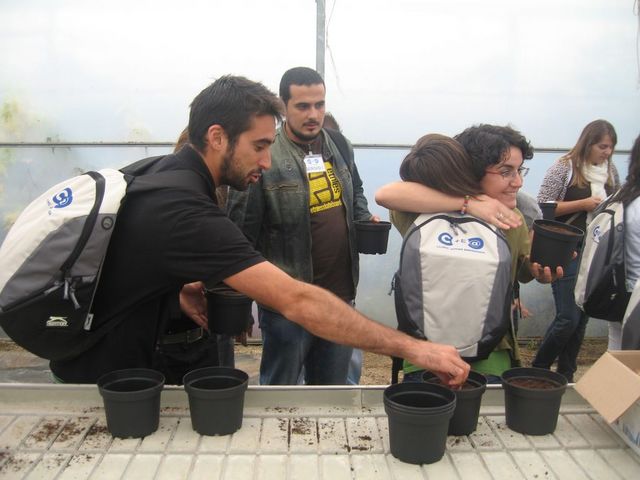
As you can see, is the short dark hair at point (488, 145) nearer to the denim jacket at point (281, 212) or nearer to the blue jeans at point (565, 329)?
the denim jacket at point (281, 212)

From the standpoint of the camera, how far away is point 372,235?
284 centimetres

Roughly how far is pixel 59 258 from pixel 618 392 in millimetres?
1443

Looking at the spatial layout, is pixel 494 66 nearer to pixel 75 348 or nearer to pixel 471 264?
pixel 471 264

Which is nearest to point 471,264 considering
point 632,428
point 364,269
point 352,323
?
point 352,323

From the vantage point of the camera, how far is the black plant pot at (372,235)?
2828mm

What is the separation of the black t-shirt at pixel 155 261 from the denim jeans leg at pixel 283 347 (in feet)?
2.99

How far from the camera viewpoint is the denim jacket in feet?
9.02

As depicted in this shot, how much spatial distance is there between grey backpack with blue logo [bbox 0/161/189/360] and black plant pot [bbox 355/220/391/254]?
1284mm

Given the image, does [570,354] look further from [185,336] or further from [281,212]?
[185,336]

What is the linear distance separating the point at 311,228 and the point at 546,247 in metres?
1.10

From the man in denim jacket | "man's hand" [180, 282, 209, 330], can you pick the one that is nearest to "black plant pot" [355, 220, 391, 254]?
the man in denim jacket

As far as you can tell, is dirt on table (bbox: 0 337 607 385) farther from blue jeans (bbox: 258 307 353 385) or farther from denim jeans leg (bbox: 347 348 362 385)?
blue jeans (bbox: 258 307 353 385)

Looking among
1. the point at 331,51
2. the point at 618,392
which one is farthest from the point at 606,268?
the point at 331,51

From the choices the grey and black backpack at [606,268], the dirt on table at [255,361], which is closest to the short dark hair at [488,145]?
the grey and black backpack at [606,268]
